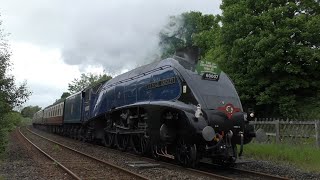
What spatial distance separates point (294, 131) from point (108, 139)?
784 cm

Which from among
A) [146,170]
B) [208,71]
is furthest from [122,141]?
[208,71]

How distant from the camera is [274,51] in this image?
22.4 metres

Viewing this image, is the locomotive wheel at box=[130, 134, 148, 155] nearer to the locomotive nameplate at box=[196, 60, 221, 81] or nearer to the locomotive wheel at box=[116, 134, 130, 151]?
the locomotive wheel at box=[116, 134, 130, 151]

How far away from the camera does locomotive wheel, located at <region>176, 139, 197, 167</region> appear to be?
33.6 ft

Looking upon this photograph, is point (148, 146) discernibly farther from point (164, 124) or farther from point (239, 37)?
point (239, 37)

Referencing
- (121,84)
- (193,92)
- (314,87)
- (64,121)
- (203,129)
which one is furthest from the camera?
(64,121)

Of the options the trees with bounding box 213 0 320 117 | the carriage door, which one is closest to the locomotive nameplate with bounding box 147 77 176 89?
the carriage door

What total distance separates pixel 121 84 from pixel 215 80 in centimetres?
532

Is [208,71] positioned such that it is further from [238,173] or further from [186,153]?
[238,173]

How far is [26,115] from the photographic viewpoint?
134 metres

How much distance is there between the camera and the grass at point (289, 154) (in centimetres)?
1161

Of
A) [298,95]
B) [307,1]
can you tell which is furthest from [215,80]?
[307,1]

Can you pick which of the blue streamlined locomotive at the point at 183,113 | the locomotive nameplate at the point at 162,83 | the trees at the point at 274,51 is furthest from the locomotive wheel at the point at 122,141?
the trees at the point at 274,51

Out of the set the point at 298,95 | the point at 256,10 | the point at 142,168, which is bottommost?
the point at 142,168
